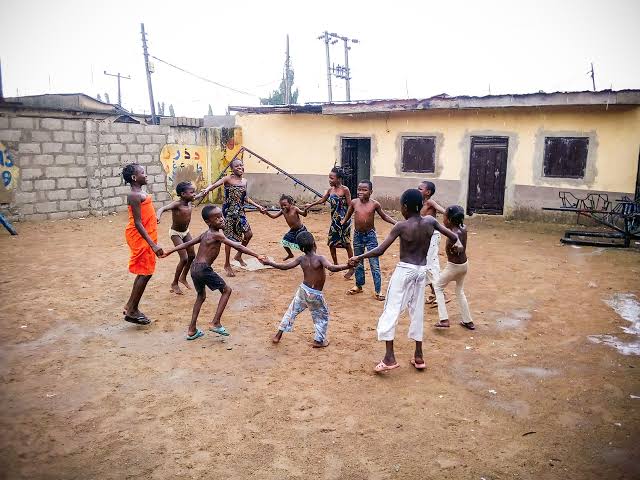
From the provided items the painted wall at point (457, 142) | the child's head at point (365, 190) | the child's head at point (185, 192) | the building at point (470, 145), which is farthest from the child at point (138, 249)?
the painted wall at point (457, 142)

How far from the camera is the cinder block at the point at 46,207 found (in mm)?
9953

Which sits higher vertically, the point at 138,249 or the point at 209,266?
the point at 138,249

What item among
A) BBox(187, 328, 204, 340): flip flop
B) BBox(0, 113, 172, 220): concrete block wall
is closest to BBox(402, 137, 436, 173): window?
BBox(0, 113, 172, 220): concrete block wall

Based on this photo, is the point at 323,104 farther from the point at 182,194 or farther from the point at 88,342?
the point at 88,342

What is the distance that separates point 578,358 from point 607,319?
4.25ft

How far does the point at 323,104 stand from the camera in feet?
43.4

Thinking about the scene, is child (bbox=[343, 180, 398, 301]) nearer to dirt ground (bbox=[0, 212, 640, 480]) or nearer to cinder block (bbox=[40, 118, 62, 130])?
dirt ground (bbox=[0, 212, 640, 480])

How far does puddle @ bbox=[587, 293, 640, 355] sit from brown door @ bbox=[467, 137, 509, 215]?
623 cm

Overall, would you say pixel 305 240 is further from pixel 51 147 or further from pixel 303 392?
pixel 51 147

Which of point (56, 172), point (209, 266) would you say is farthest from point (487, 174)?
point (56, 172)

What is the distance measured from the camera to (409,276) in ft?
12.1

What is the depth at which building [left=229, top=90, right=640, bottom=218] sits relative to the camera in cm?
1032

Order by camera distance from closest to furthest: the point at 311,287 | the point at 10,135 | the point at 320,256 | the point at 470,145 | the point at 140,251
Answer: the point at 311,287 < the point at 320,256 < the point at 140,251 < the point at 10,135 < the point at 470,145

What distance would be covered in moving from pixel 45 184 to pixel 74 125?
1507 mm
